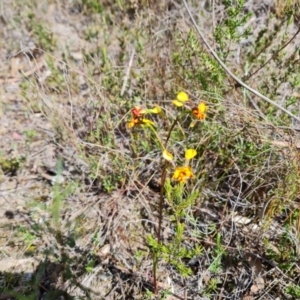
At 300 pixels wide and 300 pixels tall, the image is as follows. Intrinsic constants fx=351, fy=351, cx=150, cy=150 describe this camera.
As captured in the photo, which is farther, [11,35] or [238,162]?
[11,35]

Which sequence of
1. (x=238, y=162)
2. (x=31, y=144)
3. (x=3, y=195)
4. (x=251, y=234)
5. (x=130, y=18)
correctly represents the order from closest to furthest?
(x=251, y=234), (x=238, y=162), (x=3, y=195), (x=31, y=144), (x=130, y=18)

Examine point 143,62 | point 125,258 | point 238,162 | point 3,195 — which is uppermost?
point 143,62

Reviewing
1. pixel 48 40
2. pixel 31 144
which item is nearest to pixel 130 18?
pixel 48 40

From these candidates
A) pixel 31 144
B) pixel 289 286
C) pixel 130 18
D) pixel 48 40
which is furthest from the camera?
pixel 130 18

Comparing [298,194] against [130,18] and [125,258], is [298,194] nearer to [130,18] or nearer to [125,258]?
[125,258]

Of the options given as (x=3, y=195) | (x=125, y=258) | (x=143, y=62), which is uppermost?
(x=143, y=62)

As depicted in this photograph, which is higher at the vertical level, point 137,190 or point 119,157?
point 119,157

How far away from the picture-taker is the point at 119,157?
66.4 inches

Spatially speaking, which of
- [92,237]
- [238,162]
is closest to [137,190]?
[92,237]

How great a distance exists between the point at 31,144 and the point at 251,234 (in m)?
1.29

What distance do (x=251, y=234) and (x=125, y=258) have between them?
56 cm

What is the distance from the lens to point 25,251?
1596 millimetres

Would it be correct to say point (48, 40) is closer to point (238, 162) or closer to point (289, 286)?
point (238, 162)

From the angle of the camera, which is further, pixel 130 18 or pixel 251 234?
pixel 130 18
